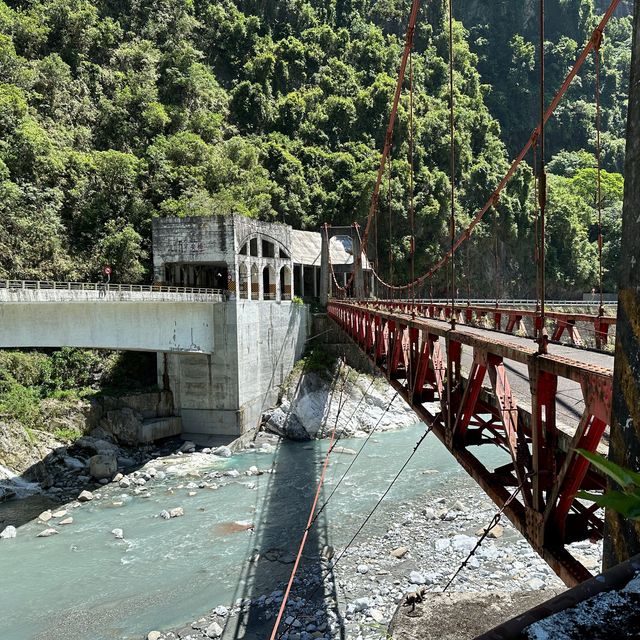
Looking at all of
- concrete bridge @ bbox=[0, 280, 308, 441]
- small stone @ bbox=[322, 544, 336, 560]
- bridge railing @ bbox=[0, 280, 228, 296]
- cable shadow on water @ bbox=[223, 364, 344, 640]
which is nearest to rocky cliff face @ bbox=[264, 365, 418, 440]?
concrete bridge @ bbox=[0, 280, 308, 441]

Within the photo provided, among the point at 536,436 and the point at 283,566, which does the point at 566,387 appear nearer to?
the point at 536,436

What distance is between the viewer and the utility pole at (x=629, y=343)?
1.60 m

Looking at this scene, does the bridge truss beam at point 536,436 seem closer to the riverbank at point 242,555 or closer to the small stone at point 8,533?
the riverbank at point 242,555

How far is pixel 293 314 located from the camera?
22406mm

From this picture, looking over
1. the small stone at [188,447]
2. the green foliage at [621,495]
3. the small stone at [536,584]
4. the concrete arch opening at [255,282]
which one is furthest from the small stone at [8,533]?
the green foliage at [621,495]

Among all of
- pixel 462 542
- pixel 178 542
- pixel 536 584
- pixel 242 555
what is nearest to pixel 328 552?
pixel 242 555

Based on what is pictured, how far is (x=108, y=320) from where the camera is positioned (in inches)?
589

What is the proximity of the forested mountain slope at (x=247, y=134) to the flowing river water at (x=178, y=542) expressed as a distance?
11.0 m

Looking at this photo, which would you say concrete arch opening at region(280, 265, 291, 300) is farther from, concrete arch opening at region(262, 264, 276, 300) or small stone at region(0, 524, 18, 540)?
small stone at region(0, 524, 18, 540)

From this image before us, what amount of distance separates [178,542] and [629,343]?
10.8m

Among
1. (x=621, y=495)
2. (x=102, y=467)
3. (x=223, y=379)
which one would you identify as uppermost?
(x=621, y=495)

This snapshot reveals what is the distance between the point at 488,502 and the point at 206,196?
1807 centimetres

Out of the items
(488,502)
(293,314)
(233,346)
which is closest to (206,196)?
(293,314)

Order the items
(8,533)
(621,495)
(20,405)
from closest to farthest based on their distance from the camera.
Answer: (621,495), (8,533), (20,405)
